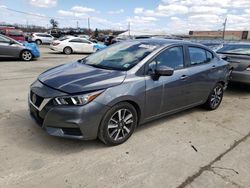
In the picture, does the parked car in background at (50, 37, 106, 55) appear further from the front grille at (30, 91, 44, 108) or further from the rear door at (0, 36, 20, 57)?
the front grille at (30, 91, 44, 108)

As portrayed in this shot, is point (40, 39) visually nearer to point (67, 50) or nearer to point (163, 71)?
point (67, 50)

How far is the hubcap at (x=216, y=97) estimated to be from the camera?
5.53 meters

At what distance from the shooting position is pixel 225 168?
3.24m

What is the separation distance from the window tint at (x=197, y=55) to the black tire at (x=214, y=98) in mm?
738

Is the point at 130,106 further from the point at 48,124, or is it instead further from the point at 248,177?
the point at 248,177

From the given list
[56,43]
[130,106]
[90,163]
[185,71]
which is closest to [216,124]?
[185,71]

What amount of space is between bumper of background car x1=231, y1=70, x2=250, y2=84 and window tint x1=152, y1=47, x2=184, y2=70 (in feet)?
10.8

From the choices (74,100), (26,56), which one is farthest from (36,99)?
(26,56)

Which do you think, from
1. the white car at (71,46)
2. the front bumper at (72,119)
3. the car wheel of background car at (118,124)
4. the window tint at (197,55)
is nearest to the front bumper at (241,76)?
the window tint at (197,55)

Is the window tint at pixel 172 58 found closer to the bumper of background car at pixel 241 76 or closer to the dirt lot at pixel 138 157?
the dirt lot at pixel 138 157

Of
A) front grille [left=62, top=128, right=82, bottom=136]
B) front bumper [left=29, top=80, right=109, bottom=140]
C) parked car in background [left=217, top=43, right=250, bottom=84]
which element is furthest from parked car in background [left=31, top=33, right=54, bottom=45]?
front grille [left=62, top=128, right=82, bottom=136]

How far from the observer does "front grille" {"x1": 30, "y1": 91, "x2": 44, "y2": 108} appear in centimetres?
347

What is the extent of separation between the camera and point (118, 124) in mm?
3654

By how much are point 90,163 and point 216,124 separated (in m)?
2.73
